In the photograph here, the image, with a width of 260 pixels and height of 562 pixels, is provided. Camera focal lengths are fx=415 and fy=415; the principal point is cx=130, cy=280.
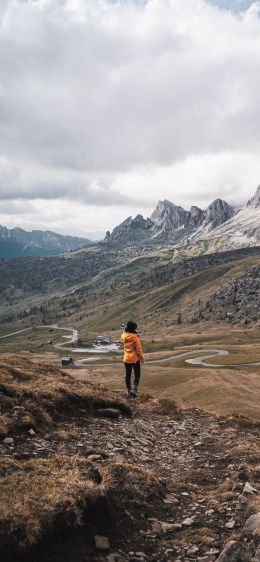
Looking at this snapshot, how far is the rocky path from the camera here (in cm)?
1099

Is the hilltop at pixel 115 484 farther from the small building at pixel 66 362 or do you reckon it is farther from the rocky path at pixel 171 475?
the small building at pixel 66 362

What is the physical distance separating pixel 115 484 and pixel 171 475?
441 centimetres

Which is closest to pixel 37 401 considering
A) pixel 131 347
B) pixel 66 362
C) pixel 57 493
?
pixel 131 347

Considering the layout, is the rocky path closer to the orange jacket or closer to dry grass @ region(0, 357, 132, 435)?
dry grass @ region(0, 357, 132, 435)

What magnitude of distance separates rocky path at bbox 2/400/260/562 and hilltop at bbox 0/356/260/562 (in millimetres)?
42

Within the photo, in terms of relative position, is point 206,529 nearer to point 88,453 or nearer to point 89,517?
point 89,517

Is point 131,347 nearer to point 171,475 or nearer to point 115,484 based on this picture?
point 171,475

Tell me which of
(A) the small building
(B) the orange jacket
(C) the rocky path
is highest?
(B) the orange jacket

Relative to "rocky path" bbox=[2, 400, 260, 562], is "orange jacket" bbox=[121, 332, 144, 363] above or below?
above

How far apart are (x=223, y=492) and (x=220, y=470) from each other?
9.89 feet

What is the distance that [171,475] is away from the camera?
17.4 m

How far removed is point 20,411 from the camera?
19.8m

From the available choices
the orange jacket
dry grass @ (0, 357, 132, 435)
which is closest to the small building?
dry grass @ (0, 357, 132, 435)

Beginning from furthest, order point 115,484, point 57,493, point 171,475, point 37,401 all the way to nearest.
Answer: point 37,401, point 171,475, point 115,484, point 57,493
